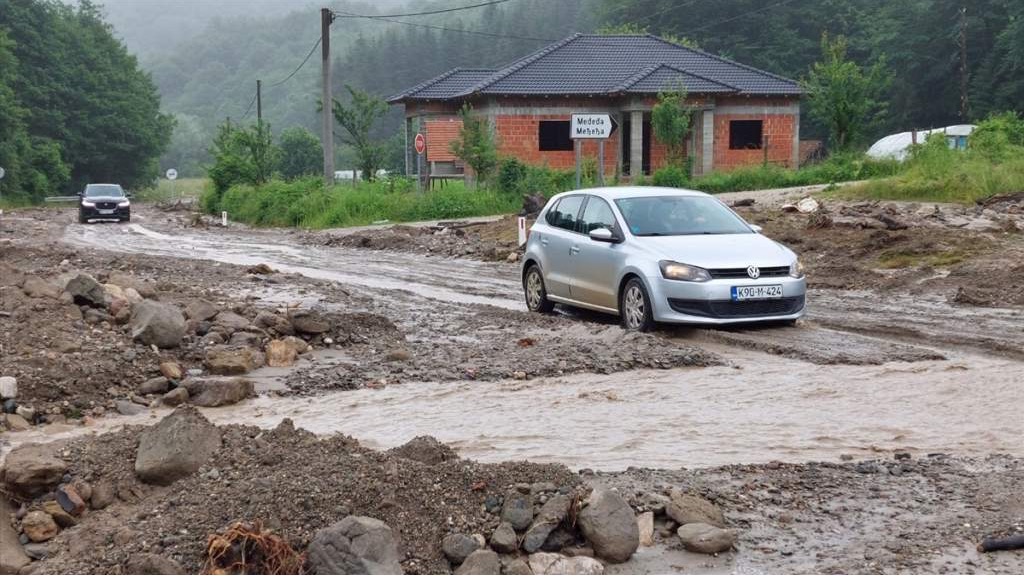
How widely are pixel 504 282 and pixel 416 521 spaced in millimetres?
14232

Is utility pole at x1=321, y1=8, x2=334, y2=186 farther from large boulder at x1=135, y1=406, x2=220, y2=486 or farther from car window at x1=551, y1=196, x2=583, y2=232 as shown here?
large boulder at x1=135, y1=406, x2=220, y2=486

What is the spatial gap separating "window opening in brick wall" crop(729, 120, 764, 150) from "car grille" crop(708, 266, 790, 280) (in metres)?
33.4

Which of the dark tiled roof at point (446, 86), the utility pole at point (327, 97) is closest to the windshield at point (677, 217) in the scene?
the utility pole at point (327, 97)

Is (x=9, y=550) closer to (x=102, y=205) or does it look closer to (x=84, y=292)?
(x=84, y=292)

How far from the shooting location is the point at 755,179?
122 feet

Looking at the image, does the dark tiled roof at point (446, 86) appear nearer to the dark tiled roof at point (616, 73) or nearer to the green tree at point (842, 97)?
the dark tiled roof at point (616, 73)

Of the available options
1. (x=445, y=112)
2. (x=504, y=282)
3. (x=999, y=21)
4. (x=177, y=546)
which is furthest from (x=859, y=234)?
(x=999, y=21)

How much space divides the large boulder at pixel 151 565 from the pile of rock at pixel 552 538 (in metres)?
1.24

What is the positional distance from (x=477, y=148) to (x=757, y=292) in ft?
85.6

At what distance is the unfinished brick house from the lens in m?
43.2

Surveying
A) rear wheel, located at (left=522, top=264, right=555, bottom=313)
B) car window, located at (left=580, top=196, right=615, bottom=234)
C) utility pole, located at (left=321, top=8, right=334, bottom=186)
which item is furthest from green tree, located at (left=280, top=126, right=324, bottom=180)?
car window, located at (left=580, top=196, right=615, bottom=234)

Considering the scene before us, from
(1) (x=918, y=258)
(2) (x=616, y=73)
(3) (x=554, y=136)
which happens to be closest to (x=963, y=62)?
(2) (x=616, y=73)

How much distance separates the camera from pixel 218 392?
33.8 ft

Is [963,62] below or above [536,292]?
above
